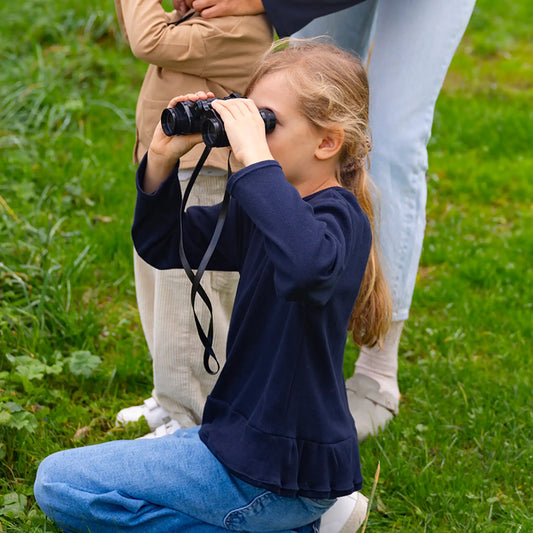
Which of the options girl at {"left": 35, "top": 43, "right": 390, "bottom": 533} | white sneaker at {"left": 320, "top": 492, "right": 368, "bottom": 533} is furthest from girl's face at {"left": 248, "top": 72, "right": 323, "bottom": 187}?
white sneaker at {"left": 320, "top": 492, "right": 368, "bottom": 533}

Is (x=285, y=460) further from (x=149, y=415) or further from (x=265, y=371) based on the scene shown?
(x=149, y=415)

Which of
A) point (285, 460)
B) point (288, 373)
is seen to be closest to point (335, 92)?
point (288, 373)

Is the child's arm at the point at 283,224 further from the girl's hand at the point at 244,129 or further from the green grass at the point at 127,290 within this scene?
Answer: the green grass at the point at 127,290

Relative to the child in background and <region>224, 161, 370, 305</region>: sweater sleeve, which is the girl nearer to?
<region>224, 161, 370, 305</region>: sweater sleeve

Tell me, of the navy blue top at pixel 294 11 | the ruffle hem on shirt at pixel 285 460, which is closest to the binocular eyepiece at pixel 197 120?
the navy blue top at pixel 294 11

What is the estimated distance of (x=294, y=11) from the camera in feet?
8.29

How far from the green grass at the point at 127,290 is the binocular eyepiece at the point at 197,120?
1.11 m

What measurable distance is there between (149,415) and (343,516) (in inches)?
33.2

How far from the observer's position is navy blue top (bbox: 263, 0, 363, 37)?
8.24 feet

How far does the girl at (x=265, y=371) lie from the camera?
2.04m

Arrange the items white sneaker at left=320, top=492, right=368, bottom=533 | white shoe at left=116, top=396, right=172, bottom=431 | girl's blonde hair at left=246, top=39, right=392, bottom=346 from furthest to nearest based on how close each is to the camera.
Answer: white shoe at left=116, top=396, right=172, bottom=431
white sneaker at left=320, top=492, right=368, bottom=533
girl's blonde hair at left=246, top=39, right=392, bottom=346

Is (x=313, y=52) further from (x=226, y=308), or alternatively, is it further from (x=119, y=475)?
(x=119, y=475)

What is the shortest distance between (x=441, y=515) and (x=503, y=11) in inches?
247

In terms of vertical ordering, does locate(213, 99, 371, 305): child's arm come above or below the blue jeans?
above
